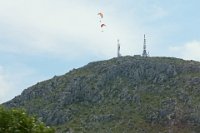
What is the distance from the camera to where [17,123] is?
53.2 m

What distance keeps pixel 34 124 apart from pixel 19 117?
58.0 inches

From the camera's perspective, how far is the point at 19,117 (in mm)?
54344

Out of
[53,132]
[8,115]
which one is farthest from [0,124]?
[53,132]

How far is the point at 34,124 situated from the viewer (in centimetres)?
5453

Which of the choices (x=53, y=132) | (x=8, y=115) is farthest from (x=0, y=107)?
(x=53, y=132)

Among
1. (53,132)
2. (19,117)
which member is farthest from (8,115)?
(53,132)

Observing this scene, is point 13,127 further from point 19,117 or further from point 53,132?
point 53,132

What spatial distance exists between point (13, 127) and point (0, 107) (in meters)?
3.86

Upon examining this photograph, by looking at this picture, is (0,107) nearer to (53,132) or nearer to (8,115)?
(8,115)

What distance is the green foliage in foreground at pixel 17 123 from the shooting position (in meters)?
52.8

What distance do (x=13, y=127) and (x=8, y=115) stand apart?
1899 mm

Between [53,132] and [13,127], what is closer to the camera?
[13,127]

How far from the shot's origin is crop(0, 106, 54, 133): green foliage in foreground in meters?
52.8

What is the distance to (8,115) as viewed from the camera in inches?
2131
